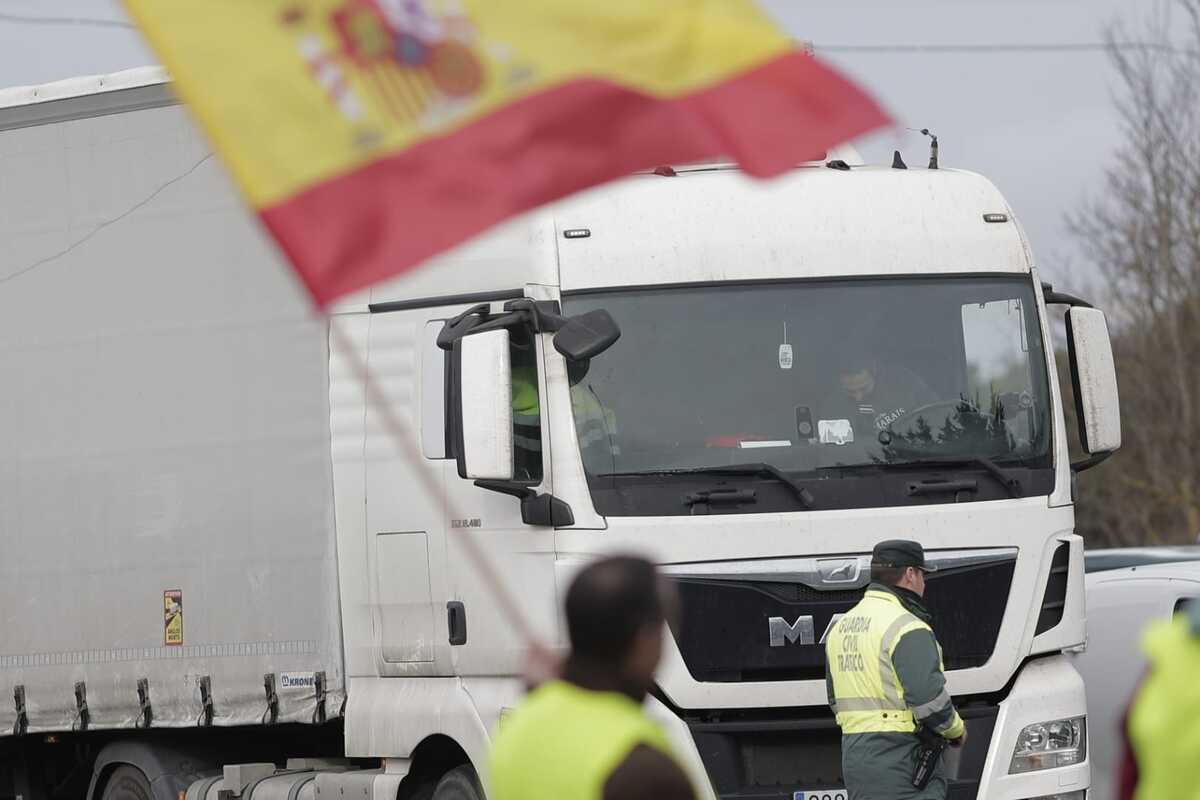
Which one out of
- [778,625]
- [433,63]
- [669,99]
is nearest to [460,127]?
[433,63]

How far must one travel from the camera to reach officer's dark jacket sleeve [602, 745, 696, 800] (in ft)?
11.4

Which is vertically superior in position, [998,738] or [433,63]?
[433,63]

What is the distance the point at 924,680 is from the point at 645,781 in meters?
4.29

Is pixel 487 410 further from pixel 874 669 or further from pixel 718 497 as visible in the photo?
pixel 874 669

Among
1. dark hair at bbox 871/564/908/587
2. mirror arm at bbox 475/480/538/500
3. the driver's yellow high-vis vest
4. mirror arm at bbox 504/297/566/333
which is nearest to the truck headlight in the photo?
the driver's yellow high-vis vest

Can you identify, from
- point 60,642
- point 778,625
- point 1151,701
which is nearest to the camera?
point 1151,701

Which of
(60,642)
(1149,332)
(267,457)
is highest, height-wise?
(1149,332)

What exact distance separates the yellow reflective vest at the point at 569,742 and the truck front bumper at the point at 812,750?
187 inches

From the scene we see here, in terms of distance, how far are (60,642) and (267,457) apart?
1652 mm

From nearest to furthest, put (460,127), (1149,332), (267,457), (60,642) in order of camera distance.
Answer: (460,127), (267,457), (60,642), (1149,332)

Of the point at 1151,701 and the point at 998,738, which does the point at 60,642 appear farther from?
the point at 1151,701

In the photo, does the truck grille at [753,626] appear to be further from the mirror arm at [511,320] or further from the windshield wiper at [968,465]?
the mirror arm at [511,320]

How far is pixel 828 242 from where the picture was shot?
8.93 m

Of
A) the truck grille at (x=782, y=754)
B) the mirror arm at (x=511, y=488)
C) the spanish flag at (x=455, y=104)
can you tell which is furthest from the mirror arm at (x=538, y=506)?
the spanish flag at (x=455, y=104)
